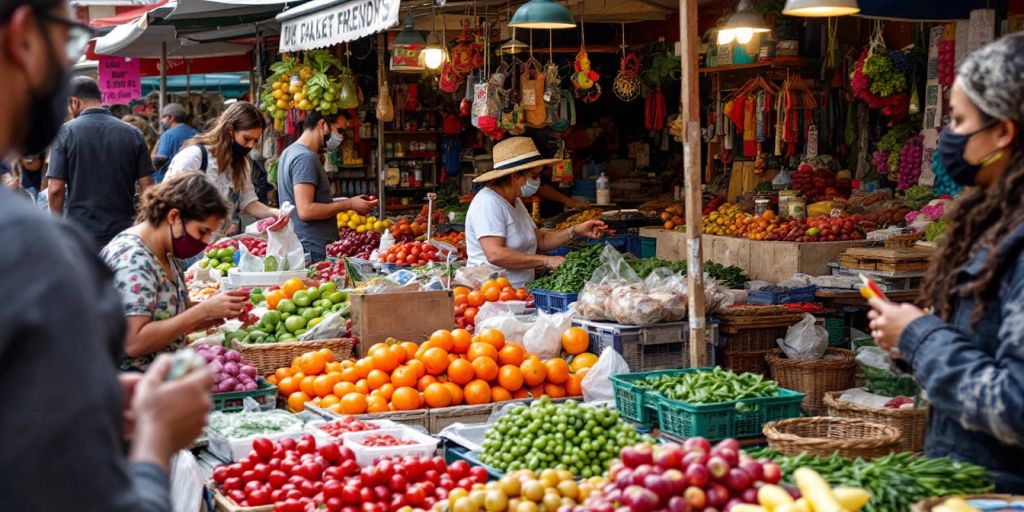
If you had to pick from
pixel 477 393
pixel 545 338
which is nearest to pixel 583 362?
pixel 545 338

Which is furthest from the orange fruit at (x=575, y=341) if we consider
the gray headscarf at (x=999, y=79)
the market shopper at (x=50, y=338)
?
the market shopper at (x=50, y=338)

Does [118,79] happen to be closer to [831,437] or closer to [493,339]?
[493,339]

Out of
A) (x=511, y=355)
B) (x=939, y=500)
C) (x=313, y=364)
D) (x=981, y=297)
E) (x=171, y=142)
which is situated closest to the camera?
(x=981, y=297)

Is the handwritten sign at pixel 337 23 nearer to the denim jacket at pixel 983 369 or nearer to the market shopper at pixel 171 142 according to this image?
the market shopper at pixel 171 142

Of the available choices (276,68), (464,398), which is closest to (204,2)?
(276,68)

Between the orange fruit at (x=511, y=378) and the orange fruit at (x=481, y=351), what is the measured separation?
0.40ft

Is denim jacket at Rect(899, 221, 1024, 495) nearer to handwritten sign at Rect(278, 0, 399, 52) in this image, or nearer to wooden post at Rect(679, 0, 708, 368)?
wooden post at Rect(679, 0, 708, 368)

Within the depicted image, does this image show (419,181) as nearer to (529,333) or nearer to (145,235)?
(529,333)

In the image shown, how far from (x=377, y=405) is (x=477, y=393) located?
0.48 meters

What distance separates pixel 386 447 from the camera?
4293 mm

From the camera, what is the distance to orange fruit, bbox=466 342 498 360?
5332mm

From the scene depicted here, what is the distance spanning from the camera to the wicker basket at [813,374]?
21.5ft

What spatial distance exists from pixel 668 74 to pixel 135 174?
6.39 meters

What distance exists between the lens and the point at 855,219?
29.3 feet
